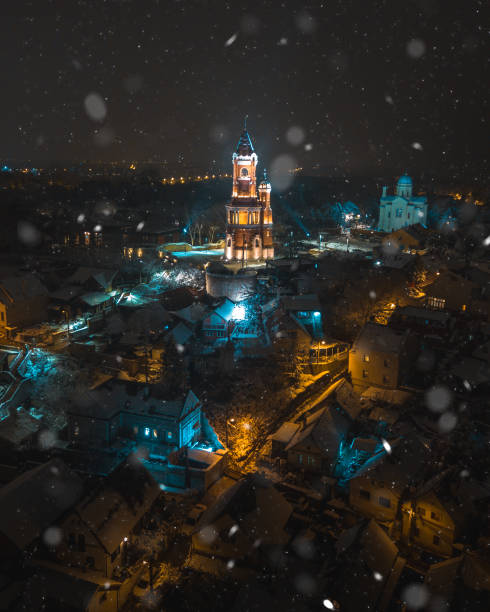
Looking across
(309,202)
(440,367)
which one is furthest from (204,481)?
(309,202)

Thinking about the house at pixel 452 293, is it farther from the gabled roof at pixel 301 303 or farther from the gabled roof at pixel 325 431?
the gabled roof at pixel 325 431

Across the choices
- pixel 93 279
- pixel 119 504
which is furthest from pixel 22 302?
pixel 119 504

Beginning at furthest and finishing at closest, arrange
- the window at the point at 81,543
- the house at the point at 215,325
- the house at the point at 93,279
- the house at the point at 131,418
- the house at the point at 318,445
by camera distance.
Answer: the house at the point at 93,279
the house at the point at 215,325
the house at the point at 131,418
the house at the point at 318,445
the window at the point at 81,543

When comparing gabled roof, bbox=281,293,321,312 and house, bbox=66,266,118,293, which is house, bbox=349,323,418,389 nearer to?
gabled roof, bbox=281,293,321,312

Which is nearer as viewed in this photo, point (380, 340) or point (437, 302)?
point (380, 340)

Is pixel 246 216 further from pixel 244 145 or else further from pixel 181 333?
pixel 181 333

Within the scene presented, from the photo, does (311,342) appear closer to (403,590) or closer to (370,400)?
(370,400)

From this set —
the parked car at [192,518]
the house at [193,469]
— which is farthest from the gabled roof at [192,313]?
the parked car at [192,518]
